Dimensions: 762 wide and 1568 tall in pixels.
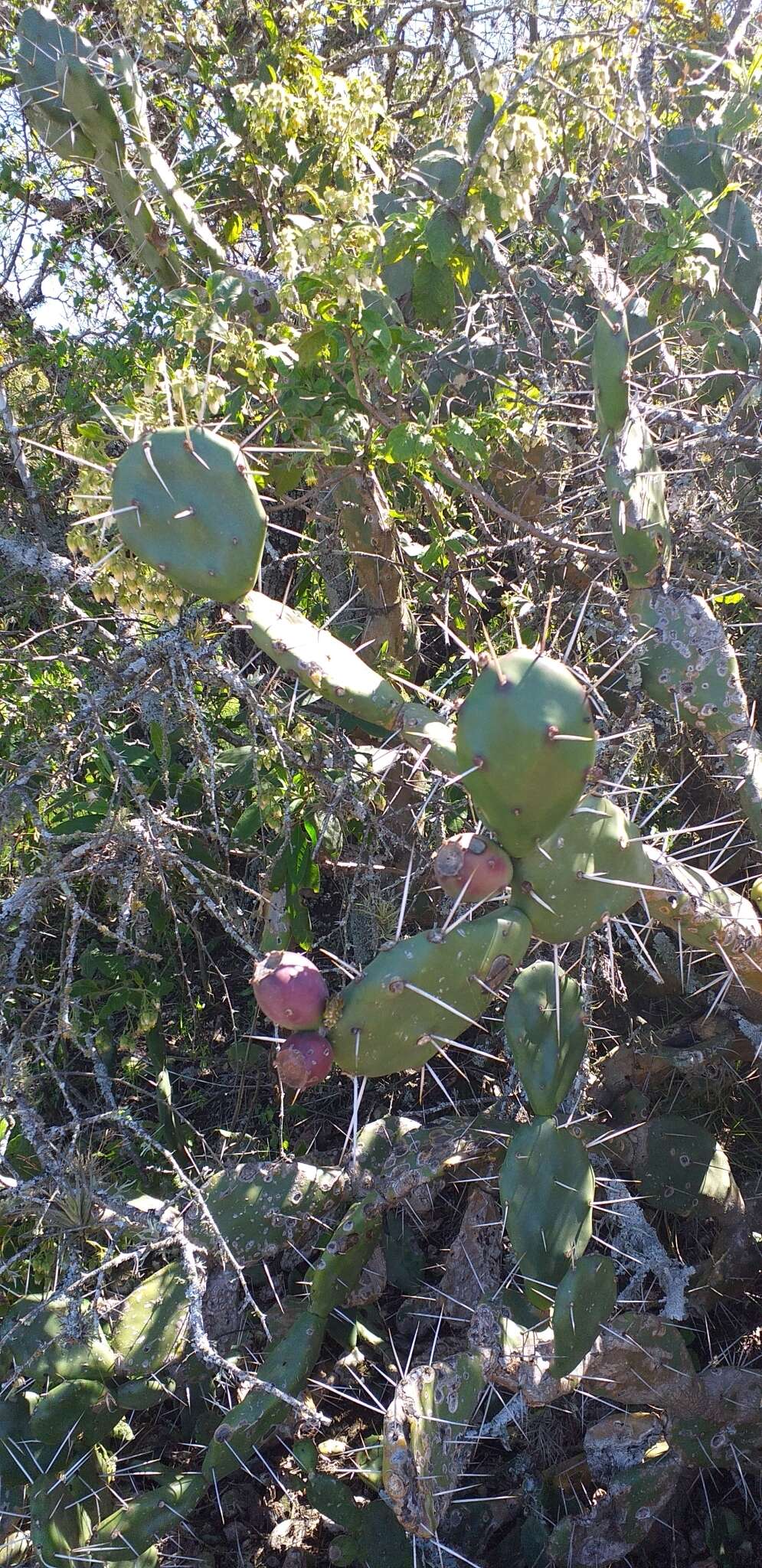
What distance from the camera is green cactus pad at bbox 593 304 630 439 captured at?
156 centimetres

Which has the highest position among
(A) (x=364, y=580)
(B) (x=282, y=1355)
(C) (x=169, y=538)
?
(C) (x=169, y=538)

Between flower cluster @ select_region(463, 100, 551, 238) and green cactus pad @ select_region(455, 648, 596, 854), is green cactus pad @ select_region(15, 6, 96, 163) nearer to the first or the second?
flower cluster @ select_region(463, 100, 551, 238)

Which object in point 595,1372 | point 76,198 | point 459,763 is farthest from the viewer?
point 76,198

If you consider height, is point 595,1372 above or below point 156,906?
below

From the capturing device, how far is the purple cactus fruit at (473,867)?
1.32 m

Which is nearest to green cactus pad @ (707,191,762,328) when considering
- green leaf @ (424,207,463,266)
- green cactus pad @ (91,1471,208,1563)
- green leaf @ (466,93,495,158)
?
green leaf @ (466,93,495,158)

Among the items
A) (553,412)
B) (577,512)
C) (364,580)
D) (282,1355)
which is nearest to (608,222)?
(553,412)

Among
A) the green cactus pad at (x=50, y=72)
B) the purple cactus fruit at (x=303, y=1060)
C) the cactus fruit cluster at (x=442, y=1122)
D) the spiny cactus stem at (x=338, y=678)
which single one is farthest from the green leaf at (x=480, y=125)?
the purple cactus fruit at (x=303, y=1060)

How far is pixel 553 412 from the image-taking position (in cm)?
238

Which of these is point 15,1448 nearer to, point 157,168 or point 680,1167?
point 680,1167

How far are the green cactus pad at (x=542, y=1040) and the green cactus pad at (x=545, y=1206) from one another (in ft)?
0.22

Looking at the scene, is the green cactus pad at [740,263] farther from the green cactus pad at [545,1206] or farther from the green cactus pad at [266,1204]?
the green cactus pad at [266,1204]

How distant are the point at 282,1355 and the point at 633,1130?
698 mm

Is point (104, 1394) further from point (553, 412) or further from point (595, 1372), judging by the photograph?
point (553, 412)
